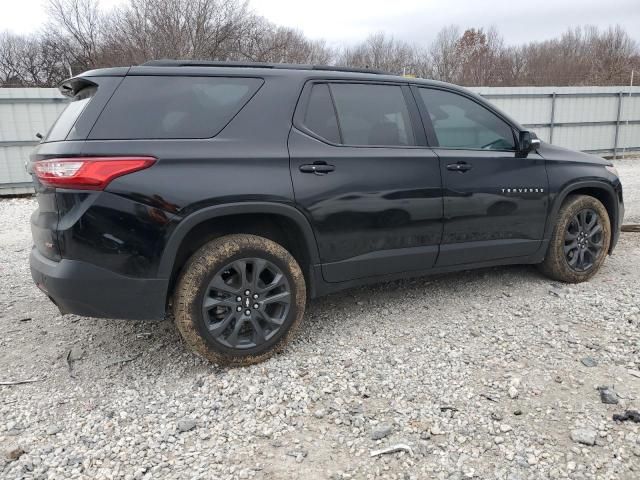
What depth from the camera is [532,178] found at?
3.98 metres

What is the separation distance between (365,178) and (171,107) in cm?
125

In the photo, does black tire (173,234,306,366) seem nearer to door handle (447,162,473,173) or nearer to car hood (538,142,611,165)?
door handle (447,162,473,173)

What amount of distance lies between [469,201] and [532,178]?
69 cm

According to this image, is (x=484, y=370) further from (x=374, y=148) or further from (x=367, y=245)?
(x=374, y=148)

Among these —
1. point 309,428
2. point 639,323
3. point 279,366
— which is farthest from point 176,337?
point 639,323

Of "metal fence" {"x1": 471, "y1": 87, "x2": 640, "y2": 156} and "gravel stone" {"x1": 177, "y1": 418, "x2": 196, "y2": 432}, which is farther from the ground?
"metal fence" {"x1": 471, "y1": 87, "x2": 640, "y2": 156}

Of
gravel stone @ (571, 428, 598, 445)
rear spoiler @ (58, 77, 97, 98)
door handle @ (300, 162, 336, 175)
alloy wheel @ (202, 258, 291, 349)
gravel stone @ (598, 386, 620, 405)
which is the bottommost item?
gravel stone @ (571, 428, 598, 445)

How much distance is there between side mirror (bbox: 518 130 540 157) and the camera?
13.0ft

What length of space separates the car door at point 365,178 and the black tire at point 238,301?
1.05ft

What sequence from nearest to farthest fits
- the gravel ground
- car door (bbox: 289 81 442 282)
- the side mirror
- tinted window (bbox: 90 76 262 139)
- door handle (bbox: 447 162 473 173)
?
the gravel ground < tinted window (bbox: 90 76 262 139) < car door (bbox: 289 81 442 282) < door handle (bbox: 447 162 473 173) < the side mirror

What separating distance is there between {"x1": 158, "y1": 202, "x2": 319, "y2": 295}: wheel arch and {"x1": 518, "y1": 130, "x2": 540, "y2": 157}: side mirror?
1955 millimetres

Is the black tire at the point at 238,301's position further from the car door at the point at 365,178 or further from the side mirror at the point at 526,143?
the side mirror at the point at 526,143

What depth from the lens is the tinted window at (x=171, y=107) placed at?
2729 mm

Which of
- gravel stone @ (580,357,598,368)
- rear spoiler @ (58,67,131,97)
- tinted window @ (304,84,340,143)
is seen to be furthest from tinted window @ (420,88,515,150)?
rear spoiler @ (58,67,131,97)
